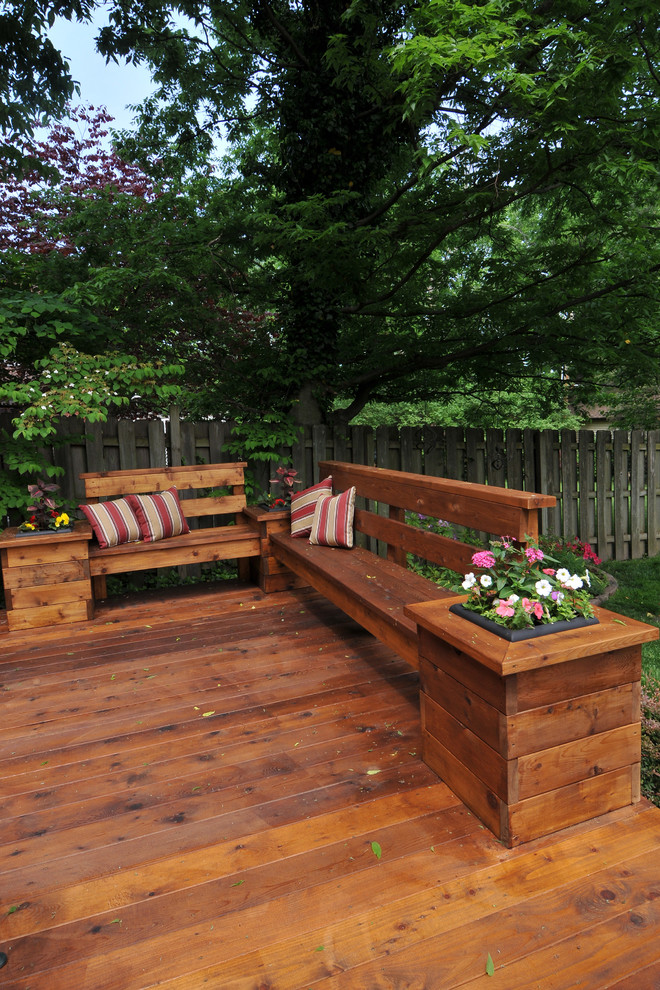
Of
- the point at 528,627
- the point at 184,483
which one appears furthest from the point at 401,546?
the point at 184,483

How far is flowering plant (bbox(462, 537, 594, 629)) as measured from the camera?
185 cm

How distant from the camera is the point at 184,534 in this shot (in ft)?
14.0

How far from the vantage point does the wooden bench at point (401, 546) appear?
231 cm

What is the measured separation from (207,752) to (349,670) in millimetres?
912

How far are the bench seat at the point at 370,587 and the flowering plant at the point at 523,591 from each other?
423 millimetres

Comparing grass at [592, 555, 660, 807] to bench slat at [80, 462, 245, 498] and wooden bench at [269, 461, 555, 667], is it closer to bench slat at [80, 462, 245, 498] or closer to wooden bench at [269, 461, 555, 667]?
wooden bench at [269, 461, 555, 667]

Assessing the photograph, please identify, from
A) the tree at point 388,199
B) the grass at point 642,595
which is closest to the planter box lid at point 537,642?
the grass at point 642,595

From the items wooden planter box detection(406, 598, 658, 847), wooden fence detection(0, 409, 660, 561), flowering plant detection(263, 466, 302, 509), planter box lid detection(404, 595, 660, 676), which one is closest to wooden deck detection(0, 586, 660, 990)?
wooden planter box detection(406, 598, 658, 847)

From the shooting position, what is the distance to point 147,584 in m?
4.95

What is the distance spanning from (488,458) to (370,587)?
11.3 ft

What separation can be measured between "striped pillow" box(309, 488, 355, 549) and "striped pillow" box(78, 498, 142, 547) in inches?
48.3

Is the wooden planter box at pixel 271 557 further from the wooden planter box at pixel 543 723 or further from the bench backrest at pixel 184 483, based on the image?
the wooden planter box at pixel 543 723

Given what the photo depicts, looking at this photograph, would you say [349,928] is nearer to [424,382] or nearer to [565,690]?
[565,690]

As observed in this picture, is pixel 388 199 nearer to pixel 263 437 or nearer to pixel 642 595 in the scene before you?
pixel 263 437
